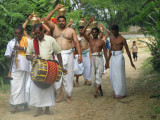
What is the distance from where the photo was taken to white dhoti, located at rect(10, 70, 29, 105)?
6914 mm

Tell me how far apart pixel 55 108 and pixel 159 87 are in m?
3.24

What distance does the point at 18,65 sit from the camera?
6918mm

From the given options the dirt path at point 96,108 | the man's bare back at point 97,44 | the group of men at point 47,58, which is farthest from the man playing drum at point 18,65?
the man's bare back at point 97,44

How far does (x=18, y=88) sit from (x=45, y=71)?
1.45 metres

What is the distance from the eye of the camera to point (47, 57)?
20.5ft

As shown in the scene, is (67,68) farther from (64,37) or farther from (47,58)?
(47,58)

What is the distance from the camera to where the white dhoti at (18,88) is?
691 cm

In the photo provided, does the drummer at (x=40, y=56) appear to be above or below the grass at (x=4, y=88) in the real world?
above

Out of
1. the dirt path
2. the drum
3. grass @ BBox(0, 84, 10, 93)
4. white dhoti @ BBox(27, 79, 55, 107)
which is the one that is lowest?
the dirt path

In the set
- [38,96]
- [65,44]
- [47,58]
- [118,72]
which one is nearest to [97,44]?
[118,72]

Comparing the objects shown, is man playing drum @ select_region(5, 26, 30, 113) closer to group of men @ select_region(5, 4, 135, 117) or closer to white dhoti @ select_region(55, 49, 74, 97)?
group of men @ select_region(5, 4, 135, 117)

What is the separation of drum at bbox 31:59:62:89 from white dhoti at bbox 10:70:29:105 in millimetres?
1037

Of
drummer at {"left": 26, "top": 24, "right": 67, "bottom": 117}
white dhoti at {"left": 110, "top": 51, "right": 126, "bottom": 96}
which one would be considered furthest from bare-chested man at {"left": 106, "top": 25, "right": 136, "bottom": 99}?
drummer at {"left": 26, "top": 24, "right": 67, "bottom": 117}

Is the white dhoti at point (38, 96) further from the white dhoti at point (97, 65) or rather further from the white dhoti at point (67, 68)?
the white dhoti at point (97, 65)
